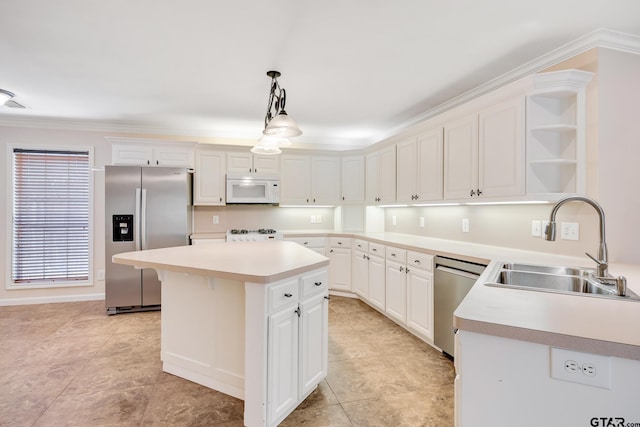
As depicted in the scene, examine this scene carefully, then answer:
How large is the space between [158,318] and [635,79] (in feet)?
15.6

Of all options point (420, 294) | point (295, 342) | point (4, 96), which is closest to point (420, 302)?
point (420, 294)

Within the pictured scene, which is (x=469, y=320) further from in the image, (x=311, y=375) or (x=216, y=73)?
(x=216, y=73)

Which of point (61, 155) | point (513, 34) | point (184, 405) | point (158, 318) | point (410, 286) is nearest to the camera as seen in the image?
point (184, 405)

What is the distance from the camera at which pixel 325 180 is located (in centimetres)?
502

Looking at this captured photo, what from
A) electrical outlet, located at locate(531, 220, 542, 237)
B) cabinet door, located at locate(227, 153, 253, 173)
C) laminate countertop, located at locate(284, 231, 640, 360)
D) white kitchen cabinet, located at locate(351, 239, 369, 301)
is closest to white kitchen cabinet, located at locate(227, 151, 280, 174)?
cabinet door, located at locate(227, 153, 253, 173)

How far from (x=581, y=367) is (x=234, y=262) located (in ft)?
5.72

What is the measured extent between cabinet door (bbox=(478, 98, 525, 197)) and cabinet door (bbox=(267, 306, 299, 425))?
181 centimetres

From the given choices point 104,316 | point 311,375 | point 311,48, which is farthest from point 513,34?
point 104,316

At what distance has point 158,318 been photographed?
3.75 meters

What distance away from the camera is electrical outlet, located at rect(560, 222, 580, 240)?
7.46ft

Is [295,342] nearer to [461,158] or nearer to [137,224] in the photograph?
[461,158]

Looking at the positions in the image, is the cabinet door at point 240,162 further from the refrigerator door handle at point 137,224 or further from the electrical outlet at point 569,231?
the electrical outlet at point 569,231

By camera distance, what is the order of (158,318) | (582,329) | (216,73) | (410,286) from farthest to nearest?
1. (158,318)
2. (410,286)
3. (216,73)
4. (582,329)

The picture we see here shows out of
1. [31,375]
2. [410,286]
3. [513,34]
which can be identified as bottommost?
[31,375]
